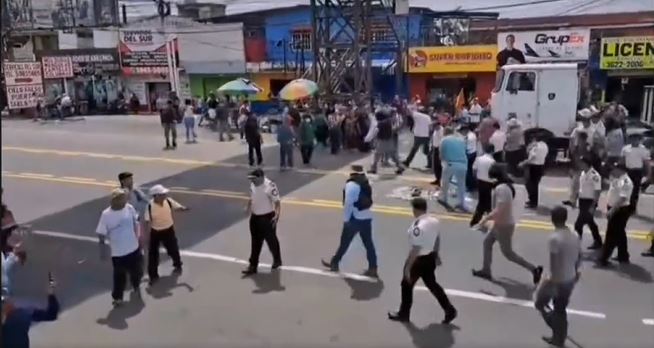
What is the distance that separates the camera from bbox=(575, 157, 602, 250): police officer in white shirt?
868cm

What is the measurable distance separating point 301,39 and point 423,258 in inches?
1103

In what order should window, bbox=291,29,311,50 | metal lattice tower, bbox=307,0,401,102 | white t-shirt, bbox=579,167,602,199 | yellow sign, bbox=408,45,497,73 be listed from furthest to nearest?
window, bbox=291,29,311,50 → yellow sign, bbox=408,45,497,73 → metal lattice tower, bbox=307,0,401,102 → white t-shirt, bbox=579,167,602,199

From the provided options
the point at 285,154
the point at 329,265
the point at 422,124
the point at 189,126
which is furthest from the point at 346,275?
the point at 189,126

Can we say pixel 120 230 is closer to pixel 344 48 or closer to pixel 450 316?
pixel 450 316

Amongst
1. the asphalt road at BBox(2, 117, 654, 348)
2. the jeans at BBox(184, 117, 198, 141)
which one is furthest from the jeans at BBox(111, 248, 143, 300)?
the jeans at BBox(184, 117, 198, 141)

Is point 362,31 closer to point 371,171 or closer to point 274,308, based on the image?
point 371,171

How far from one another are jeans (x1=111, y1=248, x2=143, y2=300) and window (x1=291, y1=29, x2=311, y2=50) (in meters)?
26.3

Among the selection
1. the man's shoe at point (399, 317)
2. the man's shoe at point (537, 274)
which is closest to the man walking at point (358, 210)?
the man's shoe at point (399, 317)

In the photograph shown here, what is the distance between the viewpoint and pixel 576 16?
2950cm

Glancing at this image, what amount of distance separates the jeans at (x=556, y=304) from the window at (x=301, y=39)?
91.3ft

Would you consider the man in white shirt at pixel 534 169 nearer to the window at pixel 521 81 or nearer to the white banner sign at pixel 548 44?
the window at pixel 521 81

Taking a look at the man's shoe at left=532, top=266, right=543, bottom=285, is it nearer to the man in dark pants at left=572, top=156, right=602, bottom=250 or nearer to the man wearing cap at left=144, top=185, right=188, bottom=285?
the man in dark pants at left=572, top=156, right=602, bottom=250

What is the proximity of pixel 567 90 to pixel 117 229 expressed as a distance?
39.2ft

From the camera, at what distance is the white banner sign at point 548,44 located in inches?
983
